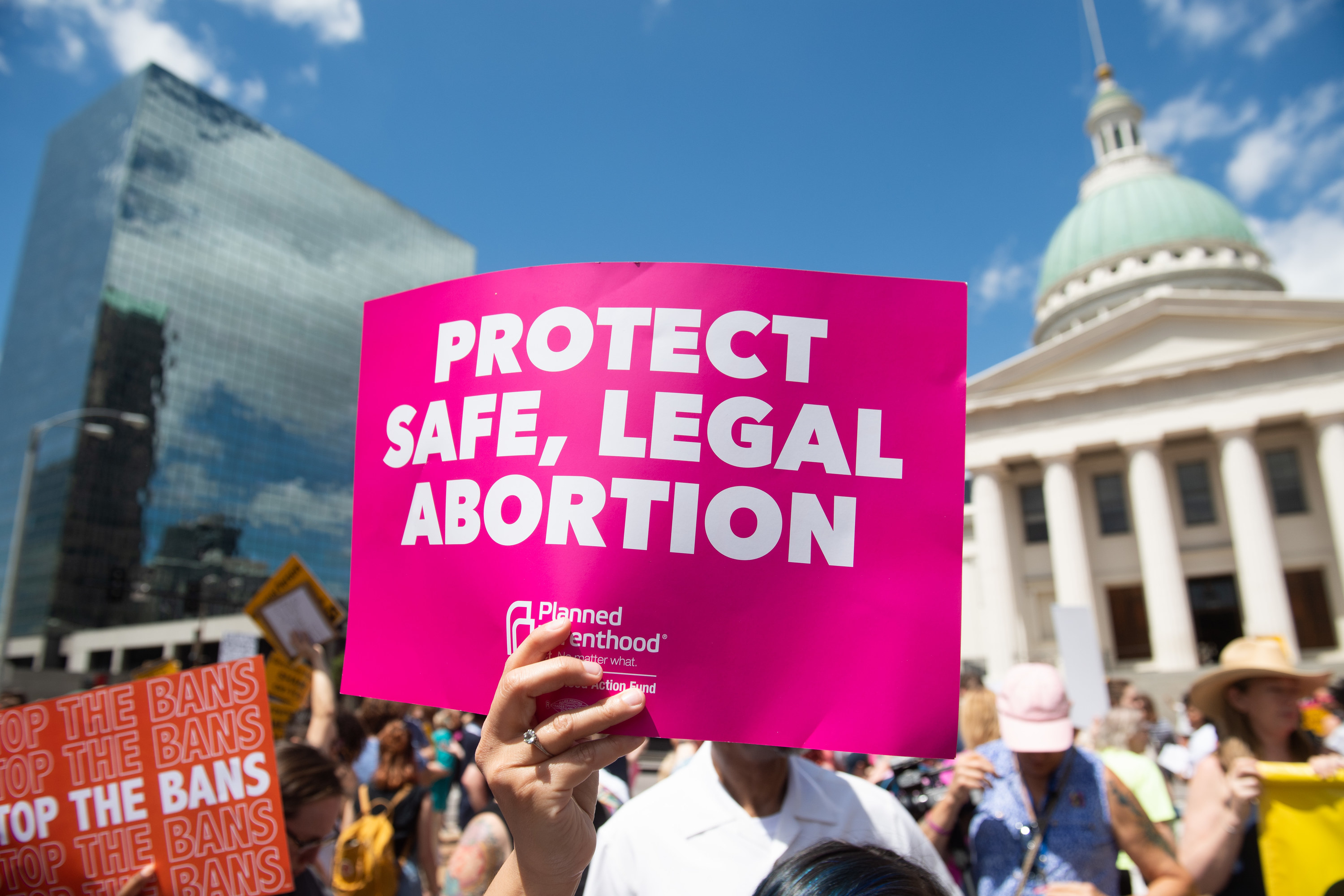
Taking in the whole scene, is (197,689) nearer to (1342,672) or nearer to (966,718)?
(966,718)

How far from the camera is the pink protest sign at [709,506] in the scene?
1.51 meters

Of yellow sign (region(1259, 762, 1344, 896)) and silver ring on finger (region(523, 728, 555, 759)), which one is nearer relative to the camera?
silver ring on finger (region(523, 728, 555, 759))

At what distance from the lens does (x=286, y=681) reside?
5.12m

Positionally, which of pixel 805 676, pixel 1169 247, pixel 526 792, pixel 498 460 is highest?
pixel 1169 247

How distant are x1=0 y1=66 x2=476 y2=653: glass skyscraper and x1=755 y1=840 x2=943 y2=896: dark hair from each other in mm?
79577

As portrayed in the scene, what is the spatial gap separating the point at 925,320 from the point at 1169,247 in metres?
54.5

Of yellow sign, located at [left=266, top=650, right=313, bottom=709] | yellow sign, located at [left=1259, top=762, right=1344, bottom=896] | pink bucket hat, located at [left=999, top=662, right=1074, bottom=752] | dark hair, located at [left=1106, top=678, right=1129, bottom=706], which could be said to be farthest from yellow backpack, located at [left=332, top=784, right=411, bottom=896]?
dark hair, located at [left=1106, top=678, right=1129, bottom=706]

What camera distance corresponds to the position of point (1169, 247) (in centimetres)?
4719

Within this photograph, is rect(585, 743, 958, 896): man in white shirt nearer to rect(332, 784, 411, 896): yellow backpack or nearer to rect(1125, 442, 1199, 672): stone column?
rect(332, 784, 411, 896): yellow backpack

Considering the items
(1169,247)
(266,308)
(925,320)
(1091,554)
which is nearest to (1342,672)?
(1091,554)

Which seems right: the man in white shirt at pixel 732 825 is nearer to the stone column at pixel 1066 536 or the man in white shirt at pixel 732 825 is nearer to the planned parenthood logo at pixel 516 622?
the planned parenthood logo at pixel 516 622

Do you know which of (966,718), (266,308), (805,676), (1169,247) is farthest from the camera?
(266,308)

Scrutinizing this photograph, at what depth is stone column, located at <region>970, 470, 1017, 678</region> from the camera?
33.9m

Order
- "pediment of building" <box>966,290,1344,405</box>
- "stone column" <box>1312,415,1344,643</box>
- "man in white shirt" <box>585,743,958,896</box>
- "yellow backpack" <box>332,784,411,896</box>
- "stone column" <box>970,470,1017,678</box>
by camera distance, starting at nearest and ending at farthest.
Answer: "man in white shirt" <box>585,743,958,896</box>
"yellow backpack" <box>332,784,411,896</box>
"stone column" <box>1312,415,1344,643</box>
"pediment of building" <box>966,290,1344,405</box>
"stone column" <box>970,470,1017,678</box>
